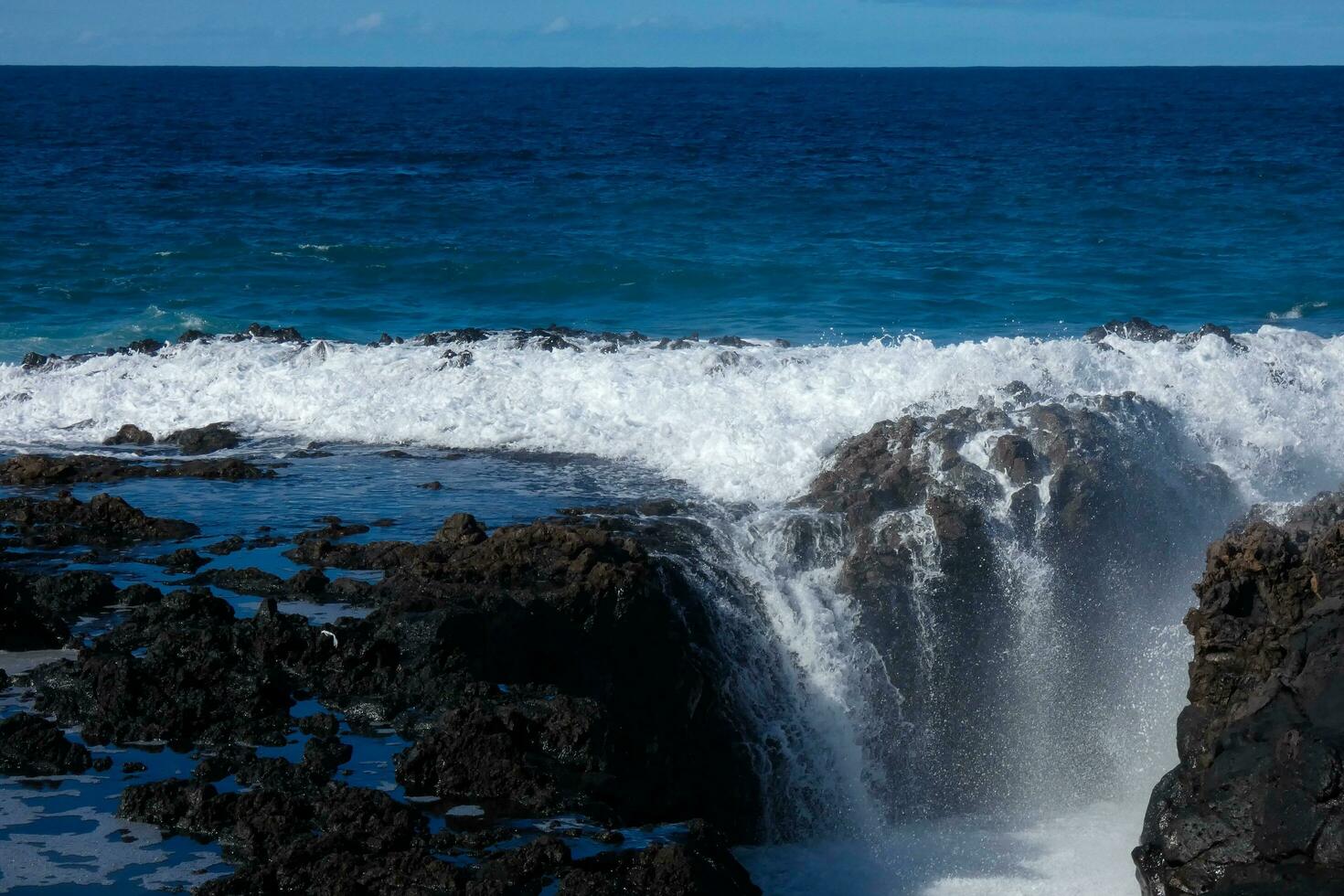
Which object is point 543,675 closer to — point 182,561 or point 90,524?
point 182,561

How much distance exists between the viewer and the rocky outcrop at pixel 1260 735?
712 cm

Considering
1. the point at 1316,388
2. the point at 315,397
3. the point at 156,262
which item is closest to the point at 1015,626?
the point at 1316,388

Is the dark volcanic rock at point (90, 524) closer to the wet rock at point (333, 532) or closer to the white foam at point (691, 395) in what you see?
the wet rock at point (333, 532)

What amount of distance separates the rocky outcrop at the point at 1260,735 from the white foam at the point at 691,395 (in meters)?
4.67

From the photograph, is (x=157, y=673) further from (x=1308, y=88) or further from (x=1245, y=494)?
(x=1308, y=88)

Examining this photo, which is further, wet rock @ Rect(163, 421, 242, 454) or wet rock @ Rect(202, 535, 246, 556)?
wet rock @ Rect(163, 421, 242, 454)

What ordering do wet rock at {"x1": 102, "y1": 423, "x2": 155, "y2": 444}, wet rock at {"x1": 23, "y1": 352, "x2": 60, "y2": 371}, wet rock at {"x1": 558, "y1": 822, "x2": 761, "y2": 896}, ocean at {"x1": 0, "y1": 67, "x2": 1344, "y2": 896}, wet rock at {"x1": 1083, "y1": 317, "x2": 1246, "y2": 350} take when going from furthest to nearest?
1. wet rock at {"x1": 23, "y1": 352, "x2": 60, "y2": 371}
2. wet rock at {"x1": 1083, "y1": 317, "x2": 1246, "y2": 350}
3. wet rock at {"x1": 102, "y1": 423, "x2": 155, "y2": 444}
4. ocean at {"x1": 0, "y1": 67, "x2": 1344, "y2": 896}
5. wet rock at {"x1": 558, "y1": 822, "x2": 761, "y2": 896}

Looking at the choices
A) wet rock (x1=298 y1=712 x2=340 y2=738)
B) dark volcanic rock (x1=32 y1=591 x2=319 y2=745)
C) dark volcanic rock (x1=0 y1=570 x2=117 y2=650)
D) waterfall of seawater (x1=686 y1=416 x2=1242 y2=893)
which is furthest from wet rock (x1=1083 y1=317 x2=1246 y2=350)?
dark volcanic rock (x1=0 y1=570 x2=117 y2=650)

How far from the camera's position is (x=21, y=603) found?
9.72 m

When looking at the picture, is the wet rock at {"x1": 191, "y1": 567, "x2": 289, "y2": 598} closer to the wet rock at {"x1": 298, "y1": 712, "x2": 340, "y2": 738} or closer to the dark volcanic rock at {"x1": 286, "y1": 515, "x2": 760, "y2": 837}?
the dark volcanic rock at {"x1": 286, "y1": 515, "x2": 760, "y2": 837}

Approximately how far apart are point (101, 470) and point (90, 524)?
2.15m

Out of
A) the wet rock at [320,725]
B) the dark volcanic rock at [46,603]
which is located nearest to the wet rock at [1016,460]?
the wet rock at [320,725]

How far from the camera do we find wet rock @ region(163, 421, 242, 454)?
14.9 metres

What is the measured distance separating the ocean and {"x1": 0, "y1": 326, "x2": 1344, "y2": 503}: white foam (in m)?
0.06
